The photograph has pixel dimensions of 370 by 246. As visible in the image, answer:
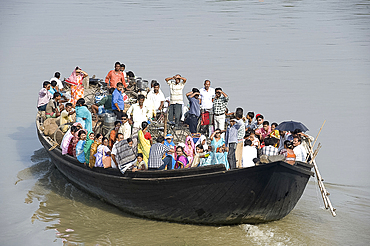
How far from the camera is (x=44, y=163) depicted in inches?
568

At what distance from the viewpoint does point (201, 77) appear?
2144 cm

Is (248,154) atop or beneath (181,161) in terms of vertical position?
atop

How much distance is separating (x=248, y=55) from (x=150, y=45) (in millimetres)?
6022

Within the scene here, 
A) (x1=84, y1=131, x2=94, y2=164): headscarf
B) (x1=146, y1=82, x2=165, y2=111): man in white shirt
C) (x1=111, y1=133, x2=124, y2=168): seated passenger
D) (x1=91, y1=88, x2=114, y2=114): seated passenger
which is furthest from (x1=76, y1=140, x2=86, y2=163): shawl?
(x1=146, y1=82, x2=165, y2=111): man in white shirt

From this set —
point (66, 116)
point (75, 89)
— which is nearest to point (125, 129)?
point (66, 116)

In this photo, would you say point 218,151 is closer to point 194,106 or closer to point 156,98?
point 194,106

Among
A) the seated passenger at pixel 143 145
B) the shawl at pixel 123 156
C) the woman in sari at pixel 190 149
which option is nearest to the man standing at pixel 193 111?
the woman in sari at pixel 190 149

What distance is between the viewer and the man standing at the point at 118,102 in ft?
38.8

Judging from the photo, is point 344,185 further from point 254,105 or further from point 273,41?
point 273,41

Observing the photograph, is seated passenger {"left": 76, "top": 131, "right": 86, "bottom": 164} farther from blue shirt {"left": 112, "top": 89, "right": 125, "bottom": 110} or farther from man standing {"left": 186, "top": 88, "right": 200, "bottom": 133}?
man standing {"left": 186, "top": 88, "right": 200, "bottom": 133}

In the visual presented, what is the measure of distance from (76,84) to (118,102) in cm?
260

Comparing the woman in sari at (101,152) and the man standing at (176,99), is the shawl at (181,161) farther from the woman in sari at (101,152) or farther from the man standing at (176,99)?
the man standing at (176,99)

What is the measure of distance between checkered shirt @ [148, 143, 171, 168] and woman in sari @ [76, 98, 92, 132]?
255cm

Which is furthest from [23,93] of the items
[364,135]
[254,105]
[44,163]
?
[364,135]
